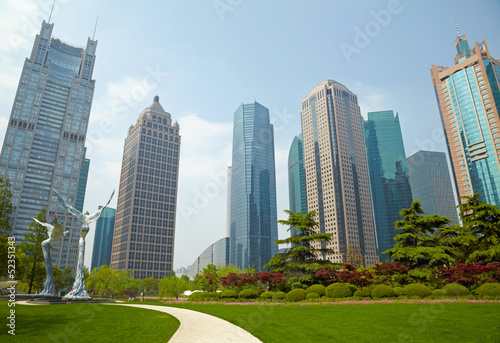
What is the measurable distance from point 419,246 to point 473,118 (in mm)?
127541

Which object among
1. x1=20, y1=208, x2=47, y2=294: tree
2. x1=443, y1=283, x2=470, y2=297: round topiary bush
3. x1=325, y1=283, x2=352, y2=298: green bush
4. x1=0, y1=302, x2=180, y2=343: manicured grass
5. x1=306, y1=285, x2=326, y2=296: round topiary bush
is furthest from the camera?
x1=20, y1=208, x2=47, y2=294: tree

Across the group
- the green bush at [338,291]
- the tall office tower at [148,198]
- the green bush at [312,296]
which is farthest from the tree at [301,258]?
the tall office tower at [148,198]

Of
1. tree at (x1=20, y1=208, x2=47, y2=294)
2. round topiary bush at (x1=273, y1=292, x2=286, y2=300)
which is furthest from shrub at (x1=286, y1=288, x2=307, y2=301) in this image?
tree at (x1=20, y1=208, x2=47, y2=294)

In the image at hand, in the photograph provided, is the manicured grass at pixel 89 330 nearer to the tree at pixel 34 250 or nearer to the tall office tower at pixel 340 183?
the tree at pixel 34 250

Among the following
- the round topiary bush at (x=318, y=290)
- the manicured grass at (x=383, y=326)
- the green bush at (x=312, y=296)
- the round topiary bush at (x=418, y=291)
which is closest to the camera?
the manicured grass at (x=383, y=326)

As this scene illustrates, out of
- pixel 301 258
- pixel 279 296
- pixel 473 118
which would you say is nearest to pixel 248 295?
pixel 279 296

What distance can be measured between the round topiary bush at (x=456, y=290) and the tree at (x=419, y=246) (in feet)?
16.7

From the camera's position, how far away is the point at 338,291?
27406 millimetres

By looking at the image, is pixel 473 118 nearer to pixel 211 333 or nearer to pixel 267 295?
pixel 267 295

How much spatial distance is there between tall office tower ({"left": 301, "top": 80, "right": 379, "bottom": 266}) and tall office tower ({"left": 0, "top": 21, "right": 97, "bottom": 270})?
437ft

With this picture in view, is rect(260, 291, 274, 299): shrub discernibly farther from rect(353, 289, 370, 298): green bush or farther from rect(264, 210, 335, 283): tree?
rect(353, 289, 370, 298): green bush

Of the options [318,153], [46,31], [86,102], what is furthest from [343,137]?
[46,31]

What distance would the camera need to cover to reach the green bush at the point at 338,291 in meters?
27.3

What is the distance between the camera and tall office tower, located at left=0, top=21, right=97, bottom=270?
14488 centimetres
